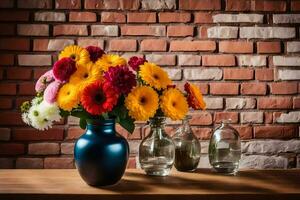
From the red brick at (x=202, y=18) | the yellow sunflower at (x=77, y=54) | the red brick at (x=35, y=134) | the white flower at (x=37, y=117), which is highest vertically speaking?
the red brick at (x=202, y=18)

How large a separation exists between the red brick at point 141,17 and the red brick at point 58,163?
68 centimetres

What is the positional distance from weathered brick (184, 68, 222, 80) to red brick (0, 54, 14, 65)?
770 mm

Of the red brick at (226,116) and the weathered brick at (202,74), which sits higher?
the weathered brick at (202,74)

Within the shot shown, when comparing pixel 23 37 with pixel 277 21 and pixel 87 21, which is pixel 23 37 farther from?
pixel 277 21

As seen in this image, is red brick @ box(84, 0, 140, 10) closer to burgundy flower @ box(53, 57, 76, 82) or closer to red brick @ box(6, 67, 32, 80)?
red brick @ box(6, 67, 32, 80)

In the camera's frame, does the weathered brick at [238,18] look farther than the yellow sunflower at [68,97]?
Yes

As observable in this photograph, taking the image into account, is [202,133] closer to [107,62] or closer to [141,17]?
[141,17]

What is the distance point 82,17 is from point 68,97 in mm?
739

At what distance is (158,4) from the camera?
73.7 inches

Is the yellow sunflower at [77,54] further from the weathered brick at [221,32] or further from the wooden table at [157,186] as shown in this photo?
the weathered brick at [221,32]

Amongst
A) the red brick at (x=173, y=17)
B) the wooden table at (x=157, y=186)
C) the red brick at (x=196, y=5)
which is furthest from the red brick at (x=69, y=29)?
the wooden table at (x=157, y=186)

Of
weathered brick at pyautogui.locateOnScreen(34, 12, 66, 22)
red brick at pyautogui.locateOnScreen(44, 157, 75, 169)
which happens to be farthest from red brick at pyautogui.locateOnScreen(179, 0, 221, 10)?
red brick at pyautogui.locateOnScreen(44, 157, 75, 169)

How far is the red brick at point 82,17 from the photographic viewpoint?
186cm
